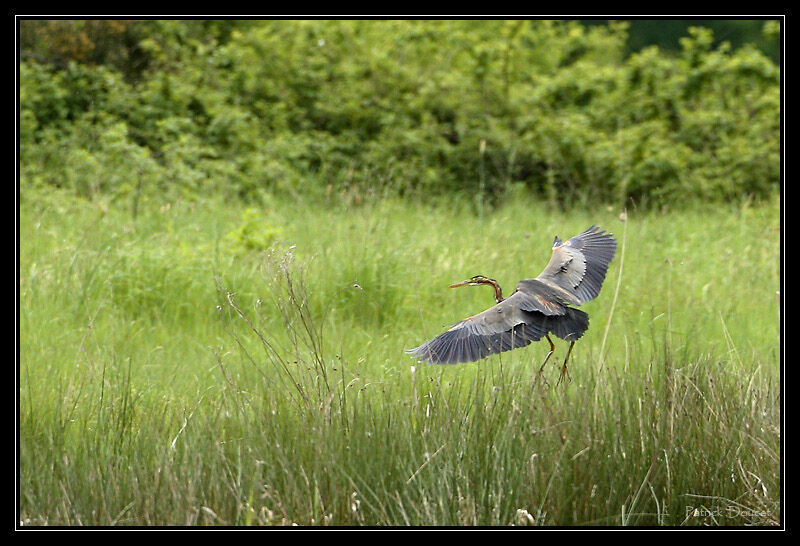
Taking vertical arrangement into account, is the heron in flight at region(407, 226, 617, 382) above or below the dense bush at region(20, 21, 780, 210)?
below

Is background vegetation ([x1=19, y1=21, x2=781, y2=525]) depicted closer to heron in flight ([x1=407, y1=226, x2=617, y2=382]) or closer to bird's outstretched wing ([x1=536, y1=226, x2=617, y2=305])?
heron in flight ([x1=407, y1=226, x2=617, y2=382])

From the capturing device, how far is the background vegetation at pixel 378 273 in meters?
2.82

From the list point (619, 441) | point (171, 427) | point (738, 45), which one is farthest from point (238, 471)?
point (738, 45)

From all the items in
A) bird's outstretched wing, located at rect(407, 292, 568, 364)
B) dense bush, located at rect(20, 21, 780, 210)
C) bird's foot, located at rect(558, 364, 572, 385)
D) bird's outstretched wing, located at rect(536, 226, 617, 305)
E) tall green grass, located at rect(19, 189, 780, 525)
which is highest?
dense bush, located at rect(20, 21, 780, 210)

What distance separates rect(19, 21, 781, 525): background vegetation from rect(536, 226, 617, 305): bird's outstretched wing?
0.28 m

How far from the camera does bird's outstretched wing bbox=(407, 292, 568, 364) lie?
2.84 m

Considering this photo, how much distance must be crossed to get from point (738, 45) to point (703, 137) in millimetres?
6560

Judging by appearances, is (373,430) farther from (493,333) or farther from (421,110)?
(421,110)

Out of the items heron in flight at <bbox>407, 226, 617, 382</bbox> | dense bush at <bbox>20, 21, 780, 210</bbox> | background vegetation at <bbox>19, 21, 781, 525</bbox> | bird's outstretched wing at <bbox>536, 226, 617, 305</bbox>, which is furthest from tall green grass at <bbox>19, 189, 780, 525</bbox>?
dense bush at <bbox>20, 21, 780, 210</bbox>

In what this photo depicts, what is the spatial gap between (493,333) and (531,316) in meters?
0.20

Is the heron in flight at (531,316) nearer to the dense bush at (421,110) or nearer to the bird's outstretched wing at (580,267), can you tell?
the bird's outstretched wing at (580,267)

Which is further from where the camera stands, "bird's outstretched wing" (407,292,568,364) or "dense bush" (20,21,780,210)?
"dense bush" (20,21,780,210)

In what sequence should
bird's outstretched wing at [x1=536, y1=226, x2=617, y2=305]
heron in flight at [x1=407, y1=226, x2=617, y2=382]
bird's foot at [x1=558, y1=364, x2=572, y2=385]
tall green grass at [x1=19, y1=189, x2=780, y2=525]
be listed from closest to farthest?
tall green grass at [x1=19, y1=189, x2=780, y2=525] < heron in flight at [x1=407, y1=226, x2=617, y2=382] < bird's foot at [x1=558, y1=364, x2=572, y2=385] < bird's outstretched wing at [x1=536, y1=226, x2=617, y2=305]

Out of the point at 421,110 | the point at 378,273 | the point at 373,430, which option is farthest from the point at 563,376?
the point at 421,110
